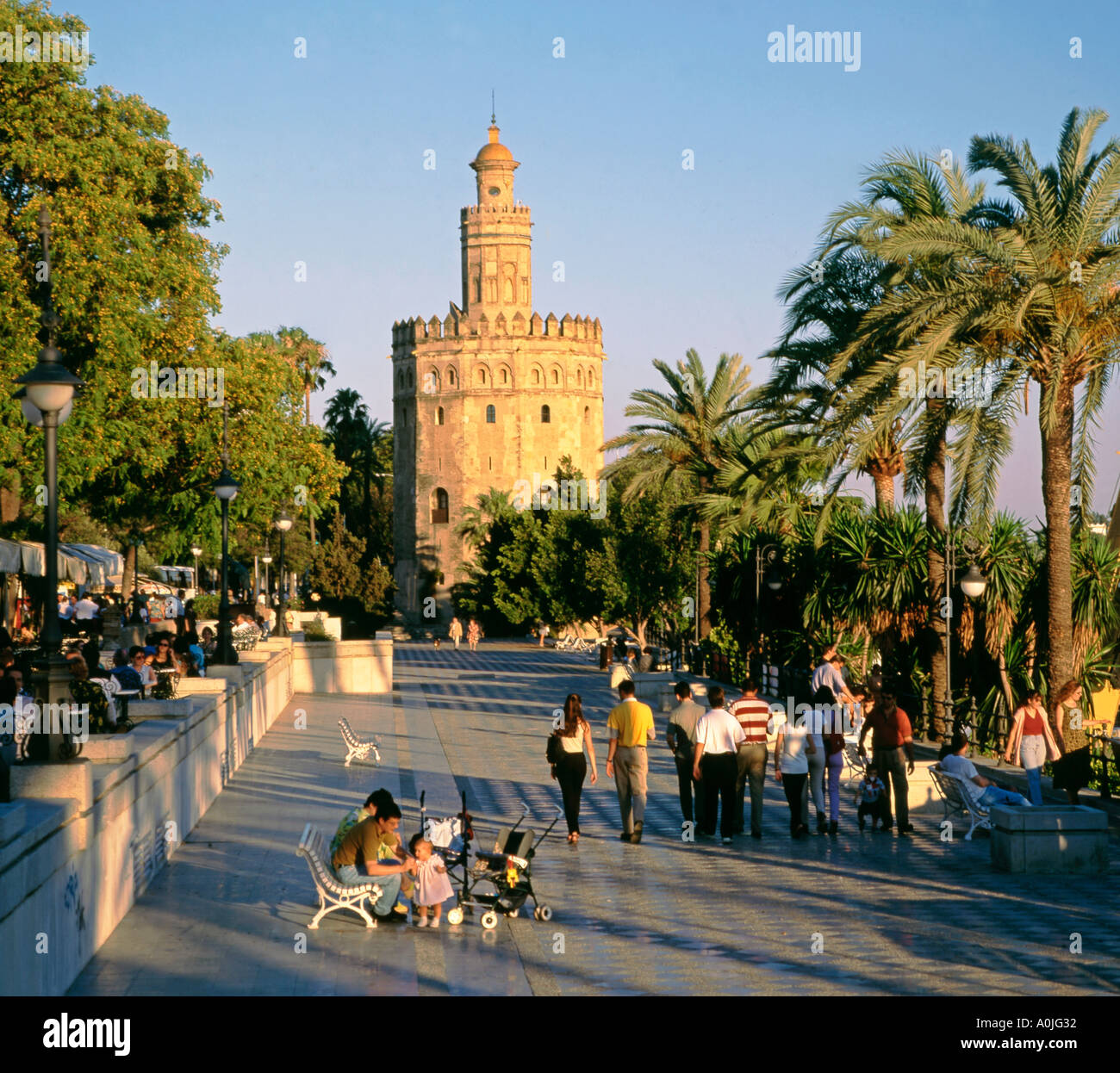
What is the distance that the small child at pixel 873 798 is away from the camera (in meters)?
15.5

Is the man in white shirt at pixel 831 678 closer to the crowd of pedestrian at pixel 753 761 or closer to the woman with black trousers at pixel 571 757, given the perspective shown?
the crowd of pedestrian at pixel 753 761

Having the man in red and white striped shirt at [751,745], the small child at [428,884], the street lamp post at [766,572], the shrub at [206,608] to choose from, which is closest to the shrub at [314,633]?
the shrub at [206,608]

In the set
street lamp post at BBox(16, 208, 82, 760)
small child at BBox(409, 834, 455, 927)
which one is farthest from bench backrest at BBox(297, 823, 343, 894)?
street lamp post at BBox(16, 208, 82, 760)

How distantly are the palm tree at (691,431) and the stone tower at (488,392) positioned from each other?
48.4 m

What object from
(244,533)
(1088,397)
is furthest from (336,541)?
(1088,397)

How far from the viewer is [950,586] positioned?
23.7 metres

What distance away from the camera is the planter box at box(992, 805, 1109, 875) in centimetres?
1325

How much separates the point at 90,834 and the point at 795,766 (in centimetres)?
777

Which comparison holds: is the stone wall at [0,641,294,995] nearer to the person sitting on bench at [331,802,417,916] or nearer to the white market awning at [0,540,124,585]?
the person sitting on bench at [331,802,417,916]

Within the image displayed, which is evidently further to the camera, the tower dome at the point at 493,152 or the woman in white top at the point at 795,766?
the tower dome at the point at 493,152

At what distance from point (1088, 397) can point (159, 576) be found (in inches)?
2293

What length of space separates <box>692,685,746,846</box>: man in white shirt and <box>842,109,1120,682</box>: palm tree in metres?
6.92

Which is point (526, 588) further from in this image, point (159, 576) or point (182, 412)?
point (182, 412)

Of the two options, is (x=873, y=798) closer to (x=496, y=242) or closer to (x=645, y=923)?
(x=645, y=923)
